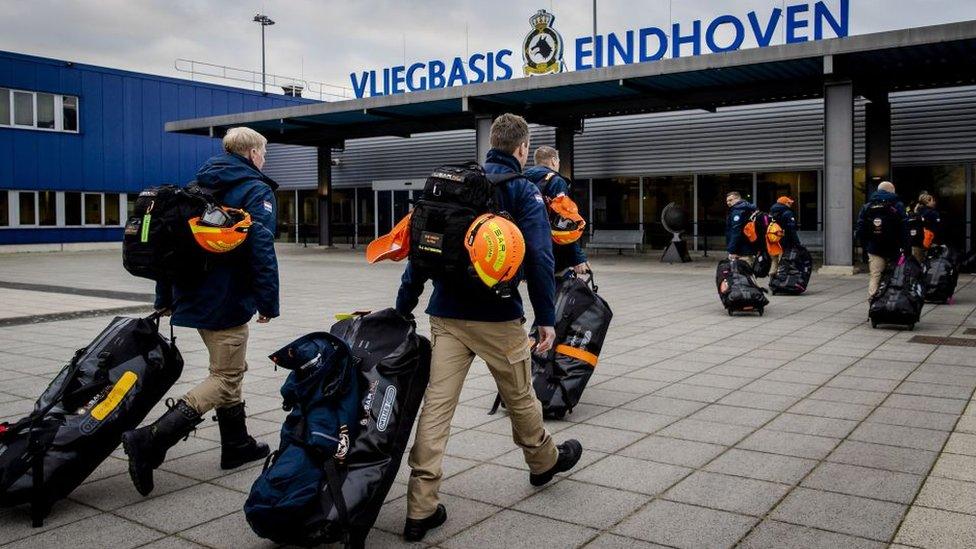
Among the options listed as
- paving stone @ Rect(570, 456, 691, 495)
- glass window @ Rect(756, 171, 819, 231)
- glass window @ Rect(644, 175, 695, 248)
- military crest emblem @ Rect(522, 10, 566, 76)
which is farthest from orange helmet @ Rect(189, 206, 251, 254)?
glass window @ Rect(644, 175, 695, 248)

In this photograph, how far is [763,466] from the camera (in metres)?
4.59

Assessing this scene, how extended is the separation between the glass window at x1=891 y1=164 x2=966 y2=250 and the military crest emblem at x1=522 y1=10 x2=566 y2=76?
31.7ft

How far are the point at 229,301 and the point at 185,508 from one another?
41.2 inches

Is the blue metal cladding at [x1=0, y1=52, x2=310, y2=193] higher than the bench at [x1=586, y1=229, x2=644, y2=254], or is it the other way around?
the blue metal cladding at [x1=0, y1=52, x2=310, y2=193]

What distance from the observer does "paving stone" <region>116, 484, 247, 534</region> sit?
3.81m

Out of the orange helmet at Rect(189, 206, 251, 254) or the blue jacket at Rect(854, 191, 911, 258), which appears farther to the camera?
the blue jacket at Rect(854, 191, 911, 258)

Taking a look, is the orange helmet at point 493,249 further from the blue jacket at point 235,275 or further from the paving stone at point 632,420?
the paving stone at point 632,420

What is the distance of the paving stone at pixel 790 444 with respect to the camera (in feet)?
15.9

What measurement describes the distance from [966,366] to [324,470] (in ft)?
20.9

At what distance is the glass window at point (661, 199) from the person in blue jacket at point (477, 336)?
22925 mm

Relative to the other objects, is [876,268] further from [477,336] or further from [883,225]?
[477,336]

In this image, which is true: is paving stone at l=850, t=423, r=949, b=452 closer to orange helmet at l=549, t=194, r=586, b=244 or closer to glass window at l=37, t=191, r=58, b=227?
orange helmet at l=549, t=194, r=586, b=244

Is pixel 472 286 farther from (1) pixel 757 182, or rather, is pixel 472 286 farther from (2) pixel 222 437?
(1) pixel 757 182

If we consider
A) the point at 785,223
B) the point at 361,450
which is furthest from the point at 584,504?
the point at 785,223
